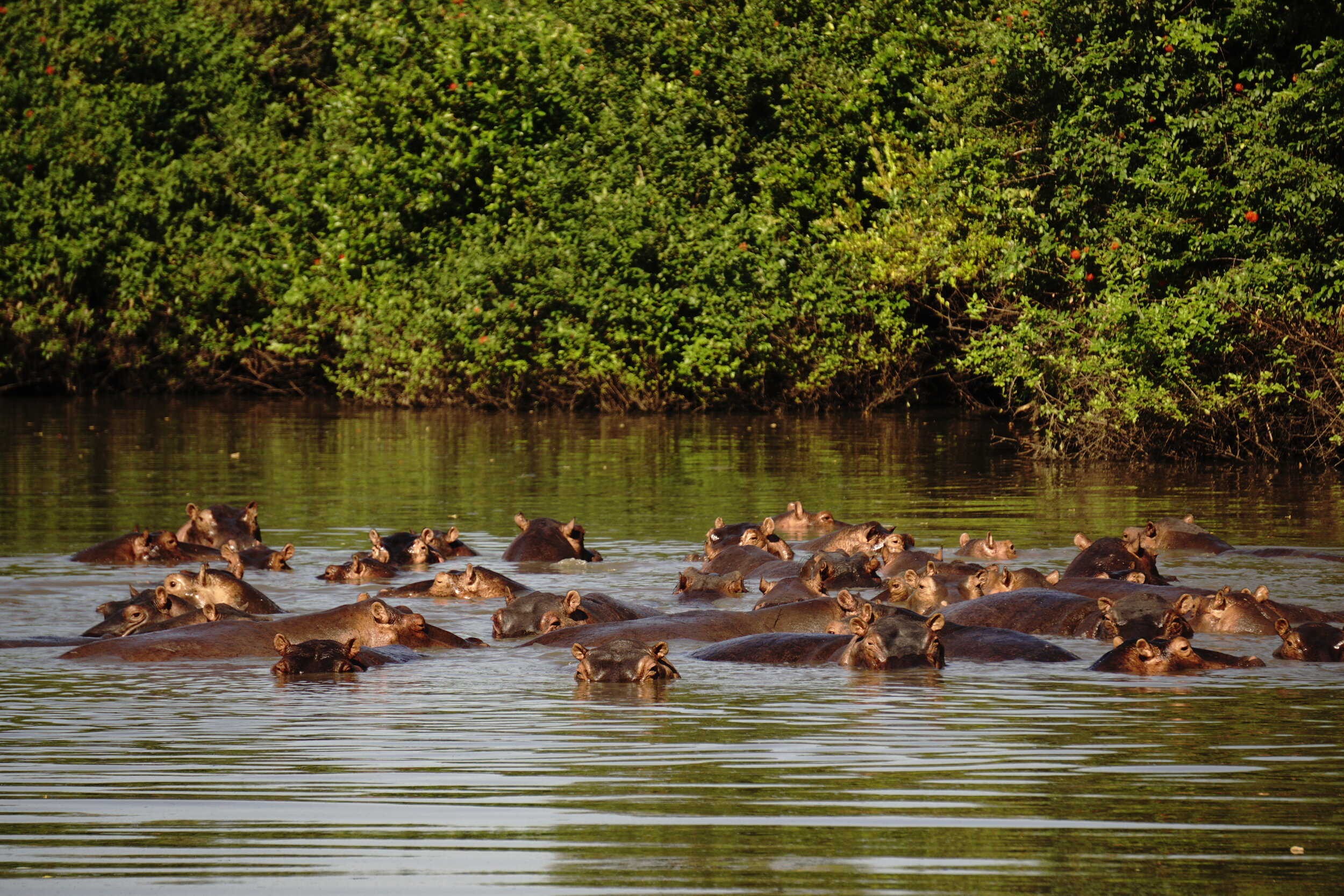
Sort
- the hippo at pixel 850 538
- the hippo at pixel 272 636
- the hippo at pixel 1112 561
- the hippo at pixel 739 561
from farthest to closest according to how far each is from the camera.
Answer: the hippo at pixel 850 538 < the hippo at pixel 739 561 < the hippo at pixel 1112 561 < the hippo at pixel 272 636

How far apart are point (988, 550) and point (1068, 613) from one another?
3687mm

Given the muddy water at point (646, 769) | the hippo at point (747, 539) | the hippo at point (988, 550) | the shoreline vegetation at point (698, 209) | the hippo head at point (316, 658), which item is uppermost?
the shoreline vegetation at point (698, 209)

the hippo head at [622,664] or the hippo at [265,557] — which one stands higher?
the hippo at [265,557]

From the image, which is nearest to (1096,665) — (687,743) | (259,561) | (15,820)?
(687,743)

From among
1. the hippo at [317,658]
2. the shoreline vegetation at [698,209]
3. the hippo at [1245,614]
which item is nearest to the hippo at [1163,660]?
the hippo at [1245,614]

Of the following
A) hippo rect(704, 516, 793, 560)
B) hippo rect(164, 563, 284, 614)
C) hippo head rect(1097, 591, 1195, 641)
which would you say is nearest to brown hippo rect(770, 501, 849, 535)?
hippo rect(704, 516, 793, 560)

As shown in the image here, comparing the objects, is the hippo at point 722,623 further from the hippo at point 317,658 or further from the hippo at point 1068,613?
the hippo at point 317,658

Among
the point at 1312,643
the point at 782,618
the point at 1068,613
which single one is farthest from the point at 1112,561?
the point at 1312,643

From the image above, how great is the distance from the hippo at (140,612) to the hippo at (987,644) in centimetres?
391

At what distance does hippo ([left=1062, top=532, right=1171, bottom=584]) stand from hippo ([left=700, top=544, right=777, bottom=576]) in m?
2.14

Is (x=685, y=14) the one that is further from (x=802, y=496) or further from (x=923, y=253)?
(x=802, y=496)

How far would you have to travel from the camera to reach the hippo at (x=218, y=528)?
15422mm

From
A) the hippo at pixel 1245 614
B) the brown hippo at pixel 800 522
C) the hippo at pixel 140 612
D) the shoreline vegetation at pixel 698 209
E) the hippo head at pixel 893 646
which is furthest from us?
the shoreline vegetation at pixel 698 209

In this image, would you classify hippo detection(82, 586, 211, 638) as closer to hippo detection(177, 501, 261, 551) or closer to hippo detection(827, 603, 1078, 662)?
hippo detection(827, 603, 1078, 662)
